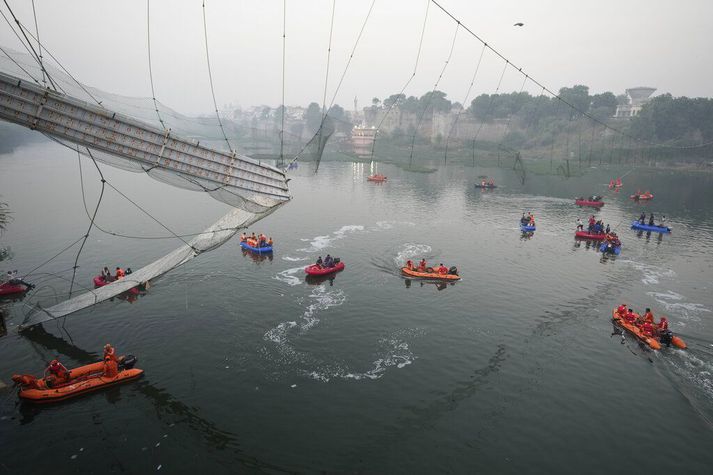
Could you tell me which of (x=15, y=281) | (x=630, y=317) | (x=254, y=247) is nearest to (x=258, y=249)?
(x=254, y=247)

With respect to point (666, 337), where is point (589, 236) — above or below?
above

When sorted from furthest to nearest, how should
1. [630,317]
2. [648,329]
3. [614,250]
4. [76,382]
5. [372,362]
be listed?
[614,250] < [630,317] < [648,329] < [372,362] < [76,382]

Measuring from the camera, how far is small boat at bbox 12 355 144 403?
2122 centimetres

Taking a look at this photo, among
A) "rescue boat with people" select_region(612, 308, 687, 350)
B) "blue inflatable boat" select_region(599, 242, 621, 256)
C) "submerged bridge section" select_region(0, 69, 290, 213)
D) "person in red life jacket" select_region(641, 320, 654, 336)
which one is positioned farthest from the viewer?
"blue inflatable boat" select_region(599, 242, 621, 256)

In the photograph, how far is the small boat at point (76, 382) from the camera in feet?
69.6

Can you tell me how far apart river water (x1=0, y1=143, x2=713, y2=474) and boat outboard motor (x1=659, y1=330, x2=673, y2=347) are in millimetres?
1188

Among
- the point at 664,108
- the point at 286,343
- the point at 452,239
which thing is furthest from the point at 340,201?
the point at 664,108

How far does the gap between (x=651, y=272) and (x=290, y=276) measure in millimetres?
40770

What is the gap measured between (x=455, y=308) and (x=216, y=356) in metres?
20.0

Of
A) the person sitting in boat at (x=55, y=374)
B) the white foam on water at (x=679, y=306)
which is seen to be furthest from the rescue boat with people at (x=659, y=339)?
the person sitting in boat at (x=55, y=374)

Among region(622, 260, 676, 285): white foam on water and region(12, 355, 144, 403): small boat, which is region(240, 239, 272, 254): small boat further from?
region(622, 260, 676, 285): white foam on water

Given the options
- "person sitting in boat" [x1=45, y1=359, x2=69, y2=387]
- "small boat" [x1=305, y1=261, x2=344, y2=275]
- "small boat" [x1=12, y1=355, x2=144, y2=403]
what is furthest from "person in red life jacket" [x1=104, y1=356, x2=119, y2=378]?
"small boat" [x1=305, y1=261, x2=344, y2=275]

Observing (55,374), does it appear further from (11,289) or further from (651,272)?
(651,272)

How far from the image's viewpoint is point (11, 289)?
3388 centimetres
